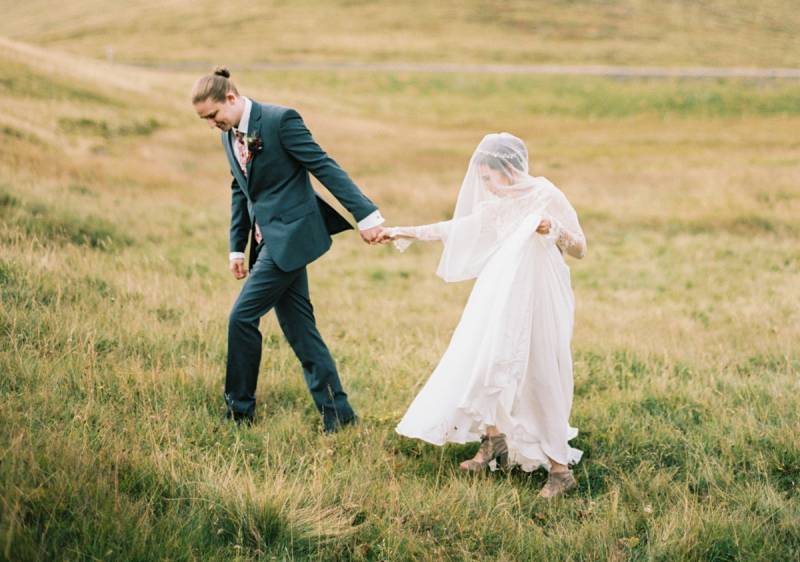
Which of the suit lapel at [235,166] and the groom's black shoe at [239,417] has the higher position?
the suit lapel at [235,166]

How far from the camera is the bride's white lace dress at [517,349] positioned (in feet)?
15.0

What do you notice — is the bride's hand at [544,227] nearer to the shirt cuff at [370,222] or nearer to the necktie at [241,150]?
the shirt cuff at [370,222]

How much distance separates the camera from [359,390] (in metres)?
6.13

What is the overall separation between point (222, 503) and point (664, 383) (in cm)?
404

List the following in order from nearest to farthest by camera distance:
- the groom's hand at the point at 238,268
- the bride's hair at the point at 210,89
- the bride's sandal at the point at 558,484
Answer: the bride's sandal at the point at 558,484 → the bride's hair at the point at 210,89 → the groom's hand at the point at 238,268

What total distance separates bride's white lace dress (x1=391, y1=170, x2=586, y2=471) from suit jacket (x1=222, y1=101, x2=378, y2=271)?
117 centimetres

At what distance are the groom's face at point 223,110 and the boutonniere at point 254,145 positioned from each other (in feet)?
0.63

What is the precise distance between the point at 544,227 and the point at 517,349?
820mm

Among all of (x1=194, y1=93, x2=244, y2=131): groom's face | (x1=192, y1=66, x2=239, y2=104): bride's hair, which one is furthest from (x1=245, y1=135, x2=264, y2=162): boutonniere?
(x1=192, y1=66, x2=239, y2=104): bride's hair

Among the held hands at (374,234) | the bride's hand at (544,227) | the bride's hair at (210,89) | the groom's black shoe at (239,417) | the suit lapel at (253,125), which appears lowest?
the groom's black shoe at (239,417)

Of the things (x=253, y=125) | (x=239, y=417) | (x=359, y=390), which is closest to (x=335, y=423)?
(x=239, y=417)

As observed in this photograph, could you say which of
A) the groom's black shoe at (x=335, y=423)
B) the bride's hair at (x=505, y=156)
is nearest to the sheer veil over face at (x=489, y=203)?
the bride's hair at (x=505, y=156)

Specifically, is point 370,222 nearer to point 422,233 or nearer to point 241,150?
point 422,233

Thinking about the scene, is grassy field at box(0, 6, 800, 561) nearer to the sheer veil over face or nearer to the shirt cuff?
the sheer veil over face
